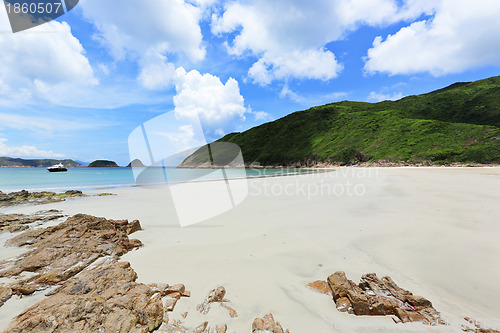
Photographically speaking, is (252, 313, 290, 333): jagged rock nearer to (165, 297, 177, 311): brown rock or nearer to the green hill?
(165, 297, 177, 311): brown rock

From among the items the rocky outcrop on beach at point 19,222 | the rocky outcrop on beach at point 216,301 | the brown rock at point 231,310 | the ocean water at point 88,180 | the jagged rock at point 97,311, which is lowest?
the brown rock at point 231,310

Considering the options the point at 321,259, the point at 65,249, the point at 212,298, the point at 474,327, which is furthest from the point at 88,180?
the point at 474,327

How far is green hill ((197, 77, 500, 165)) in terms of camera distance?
48.1m

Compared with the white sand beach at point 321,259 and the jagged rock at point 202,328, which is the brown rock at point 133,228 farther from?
the jagged rock at point 202,328

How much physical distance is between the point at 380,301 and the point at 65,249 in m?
6.80

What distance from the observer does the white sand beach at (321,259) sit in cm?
306

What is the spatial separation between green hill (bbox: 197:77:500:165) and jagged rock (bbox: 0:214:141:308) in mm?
60510

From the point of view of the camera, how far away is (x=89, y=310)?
2650 mm

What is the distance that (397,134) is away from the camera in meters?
66.8

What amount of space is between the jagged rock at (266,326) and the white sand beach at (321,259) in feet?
0.45

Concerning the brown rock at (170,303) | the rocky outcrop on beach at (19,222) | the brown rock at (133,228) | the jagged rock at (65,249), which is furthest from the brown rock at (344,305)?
the rocky outcrop on beach at (19,222)

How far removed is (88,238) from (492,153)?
63.4 meters

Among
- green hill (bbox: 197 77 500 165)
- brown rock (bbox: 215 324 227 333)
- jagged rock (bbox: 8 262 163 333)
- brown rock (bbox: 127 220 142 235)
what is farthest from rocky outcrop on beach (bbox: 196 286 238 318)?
green hill (bbox: 197 77 500 165)

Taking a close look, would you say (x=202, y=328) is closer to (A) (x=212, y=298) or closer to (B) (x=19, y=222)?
(A) (x=212, y=298)
